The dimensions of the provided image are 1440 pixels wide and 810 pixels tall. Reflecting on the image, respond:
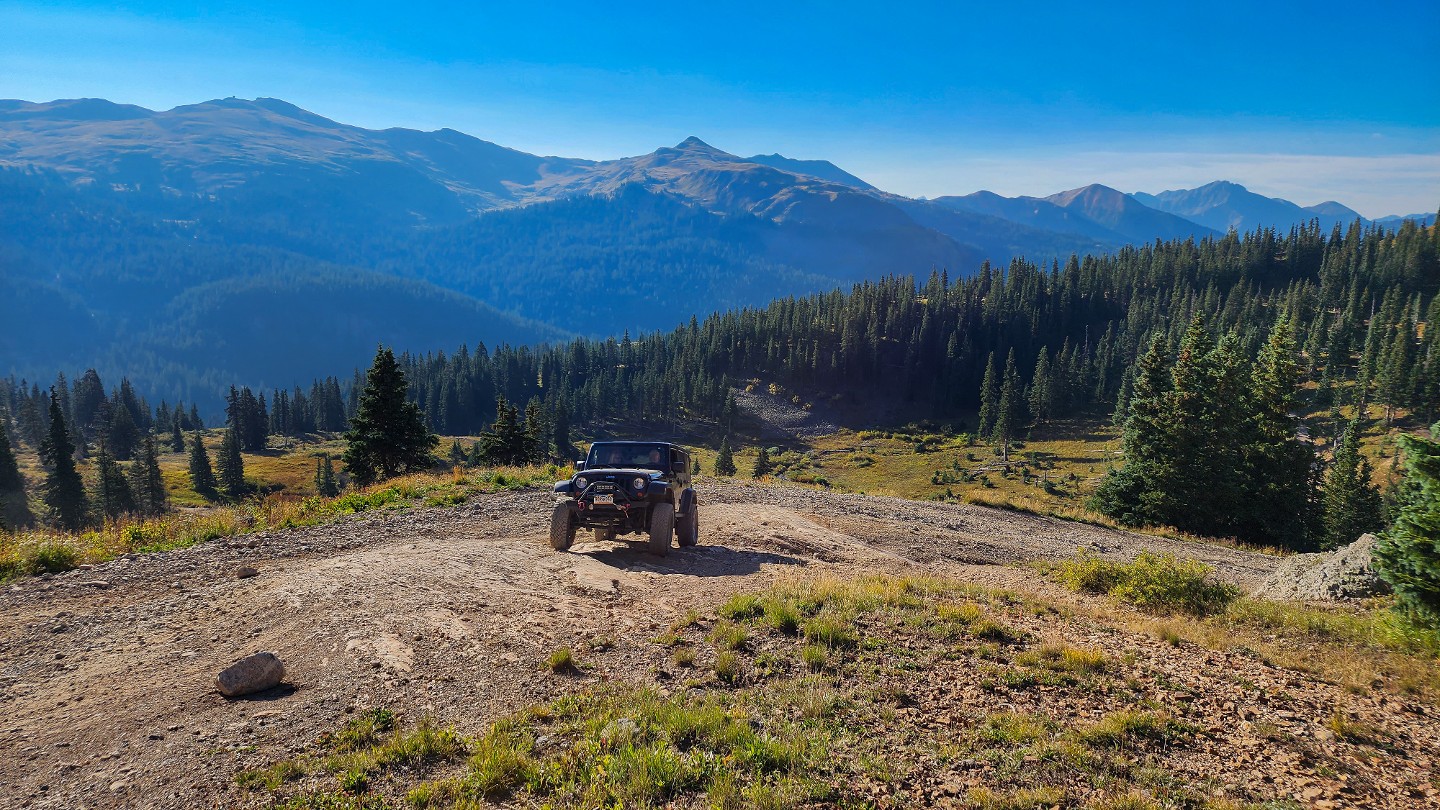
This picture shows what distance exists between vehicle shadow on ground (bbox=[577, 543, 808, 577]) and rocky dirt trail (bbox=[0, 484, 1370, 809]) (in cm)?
9

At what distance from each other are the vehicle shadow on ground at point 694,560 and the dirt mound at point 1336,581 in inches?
422

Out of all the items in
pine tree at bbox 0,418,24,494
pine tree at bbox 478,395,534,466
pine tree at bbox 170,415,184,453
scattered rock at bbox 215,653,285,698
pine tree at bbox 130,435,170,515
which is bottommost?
pine tree at bbox 170,415,184,453

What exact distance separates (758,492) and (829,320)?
174 meters

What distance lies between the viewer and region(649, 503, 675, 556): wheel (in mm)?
15320

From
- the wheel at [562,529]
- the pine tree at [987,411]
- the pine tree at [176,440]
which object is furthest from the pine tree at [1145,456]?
the pine tree at [176,440]

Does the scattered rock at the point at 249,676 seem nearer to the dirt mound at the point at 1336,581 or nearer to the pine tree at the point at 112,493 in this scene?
the dirt mound at the point at 1336,581

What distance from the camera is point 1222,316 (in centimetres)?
16588

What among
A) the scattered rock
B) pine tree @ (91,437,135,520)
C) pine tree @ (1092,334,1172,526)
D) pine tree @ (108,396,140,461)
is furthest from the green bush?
pine tree @ (108,396,140,461)

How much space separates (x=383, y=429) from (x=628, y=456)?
27.7 meters

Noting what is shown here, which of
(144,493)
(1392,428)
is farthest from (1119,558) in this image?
(1392,428)

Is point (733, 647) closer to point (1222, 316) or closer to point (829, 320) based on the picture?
point (829, 320)

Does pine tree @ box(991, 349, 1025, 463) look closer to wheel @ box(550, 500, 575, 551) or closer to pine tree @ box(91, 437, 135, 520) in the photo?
wheel @ box(550, 500, 575, 551)

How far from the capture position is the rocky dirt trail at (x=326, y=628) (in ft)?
22.8

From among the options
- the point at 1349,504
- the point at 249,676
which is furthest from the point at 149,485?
the point at 1349,504
